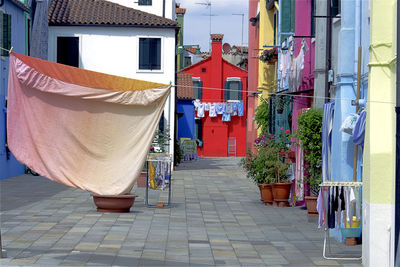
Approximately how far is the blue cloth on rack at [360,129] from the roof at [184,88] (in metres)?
36.2

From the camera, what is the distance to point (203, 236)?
13.3 metres

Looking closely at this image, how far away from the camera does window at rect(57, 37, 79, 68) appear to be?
32.9m

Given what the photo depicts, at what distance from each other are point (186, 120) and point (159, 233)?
36392mm

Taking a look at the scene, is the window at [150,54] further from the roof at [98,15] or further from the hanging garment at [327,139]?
the hanging garment at [327,139]

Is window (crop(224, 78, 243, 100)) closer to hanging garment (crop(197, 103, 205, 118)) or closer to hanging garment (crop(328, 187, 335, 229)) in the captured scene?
hanging garment (crop(197, 103, 205, 118))

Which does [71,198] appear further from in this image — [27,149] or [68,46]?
[68,46]

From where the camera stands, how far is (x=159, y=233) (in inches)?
533

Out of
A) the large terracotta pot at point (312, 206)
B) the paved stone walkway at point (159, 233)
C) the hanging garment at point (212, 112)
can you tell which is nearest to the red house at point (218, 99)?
the hanging garment at point (212, 112)

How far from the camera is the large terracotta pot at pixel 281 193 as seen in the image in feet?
61.1

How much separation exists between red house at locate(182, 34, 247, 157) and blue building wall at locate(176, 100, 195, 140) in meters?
2.99

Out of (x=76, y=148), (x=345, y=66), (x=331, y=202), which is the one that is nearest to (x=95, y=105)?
(x=76, y=148)

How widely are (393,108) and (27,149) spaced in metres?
4.84

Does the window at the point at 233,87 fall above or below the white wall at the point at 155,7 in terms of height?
below

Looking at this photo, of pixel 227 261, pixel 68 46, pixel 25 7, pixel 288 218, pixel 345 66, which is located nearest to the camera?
pixel 227 261
